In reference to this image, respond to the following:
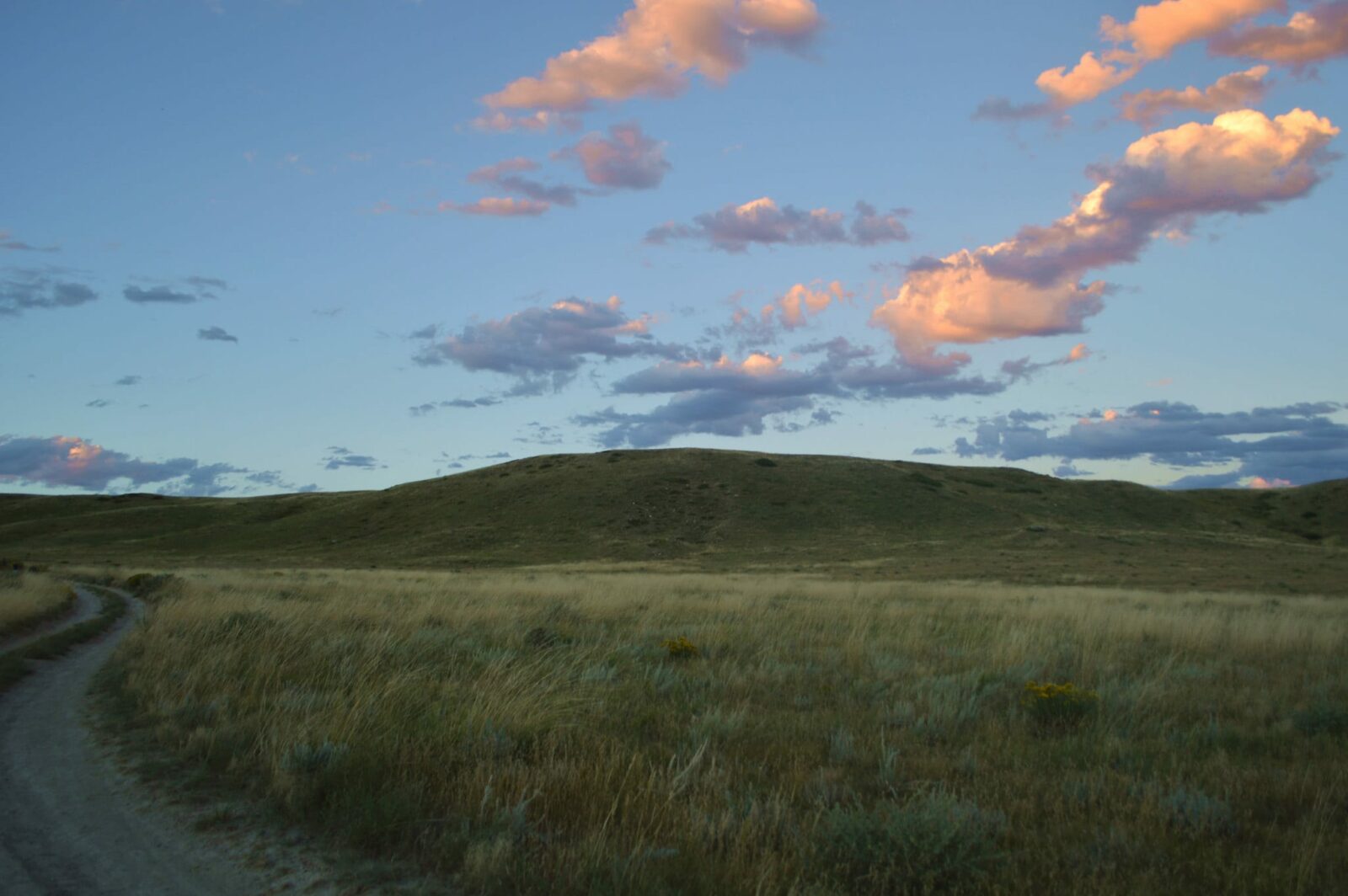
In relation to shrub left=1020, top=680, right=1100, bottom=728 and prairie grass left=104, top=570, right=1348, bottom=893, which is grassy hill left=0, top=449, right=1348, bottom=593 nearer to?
prairie grass left=104, top=570, right=1348, bottom=893

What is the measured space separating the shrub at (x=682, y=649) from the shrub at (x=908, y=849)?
6744mm

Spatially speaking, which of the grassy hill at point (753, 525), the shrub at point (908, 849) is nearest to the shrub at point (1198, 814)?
the shrub at point (908, 849)

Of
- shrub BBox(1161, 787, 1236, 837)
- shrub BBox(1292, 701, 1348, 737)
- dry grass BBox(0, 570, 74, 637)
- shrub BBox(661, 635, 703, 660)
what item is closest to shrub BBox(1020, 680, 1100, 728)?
shrub BBox(1292, 701, 1348, 737)

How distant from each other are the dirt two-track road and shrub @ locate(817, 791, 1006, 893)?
303 cm

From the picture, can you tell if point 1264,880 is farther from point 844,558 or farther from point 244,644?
point 844,558

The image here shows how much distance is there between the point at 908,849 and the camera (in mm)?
4805

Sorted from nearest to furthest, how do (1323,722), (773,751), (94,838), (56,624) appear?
(94,838)
(773,751)
(1323,722)
(56,624)

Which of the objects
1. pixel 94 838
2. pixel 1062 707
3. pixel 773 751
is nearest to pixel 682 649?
pixel 773 751

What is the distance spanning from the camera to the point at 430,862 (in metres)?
5.04

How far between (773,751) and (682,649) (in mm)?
5102

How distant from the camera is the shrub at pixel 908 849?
15.3 feet

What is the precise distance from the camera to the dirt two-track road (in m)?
4.87

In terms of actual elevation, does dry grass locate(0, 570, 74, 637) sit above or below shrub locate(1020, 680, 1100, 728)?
above

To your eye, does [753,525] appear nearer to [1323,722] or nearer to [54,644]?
[54,644]
